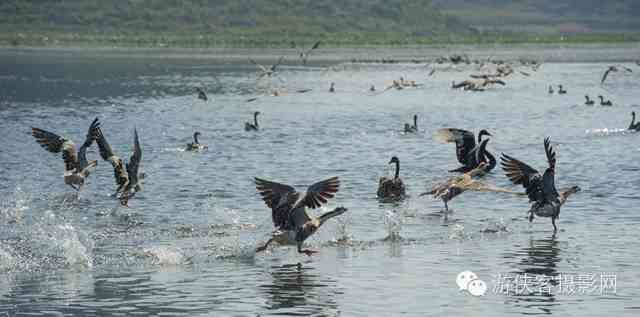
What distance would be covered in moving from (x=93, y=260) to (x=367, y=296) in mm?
4526

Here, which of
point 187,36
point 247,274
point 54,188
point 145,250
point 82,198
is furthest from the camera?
point 187,36

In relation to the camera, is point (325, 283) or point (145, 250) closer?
point (325, 283)

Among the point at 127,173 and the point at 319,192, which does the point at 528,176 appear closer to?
the point at 319,192

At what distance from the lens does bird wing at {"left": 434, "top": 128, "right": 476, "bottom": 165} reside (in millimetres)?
26438

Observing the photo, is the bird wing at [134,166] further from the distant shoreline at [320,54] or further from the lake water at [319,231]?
the distant shoreline at [320,54]

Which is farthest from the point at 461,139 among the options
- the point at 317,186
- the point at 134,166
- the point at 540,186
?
the point at 317,186

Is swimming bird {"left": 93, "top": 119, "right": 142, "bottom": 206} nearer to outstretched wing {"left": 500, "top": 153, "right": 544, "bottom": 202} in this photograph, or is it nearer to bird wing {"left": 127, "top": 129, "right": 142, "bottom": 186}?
bird wing {"left": 127, "top": 129, "right": 142, "bottom": 186}

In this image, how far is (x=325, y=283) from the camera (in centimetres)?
1659

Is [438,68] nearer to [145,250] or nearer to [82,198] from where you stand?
[82,198]

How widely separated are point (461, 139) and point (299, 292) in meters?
11.2

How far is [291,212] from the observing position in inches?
706

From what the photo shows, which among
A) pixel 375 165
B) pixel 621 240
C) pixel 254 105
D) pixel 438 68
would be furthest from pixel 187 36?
pixel 621 240

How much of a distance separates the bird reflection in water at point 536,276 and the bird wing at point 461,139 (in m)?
6.68

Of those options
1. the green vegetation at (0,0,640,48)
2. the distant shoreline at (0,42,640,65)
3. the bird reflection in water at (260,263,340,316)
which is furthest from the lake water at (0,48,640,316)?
the green vegetation at (0,0,640,48)
